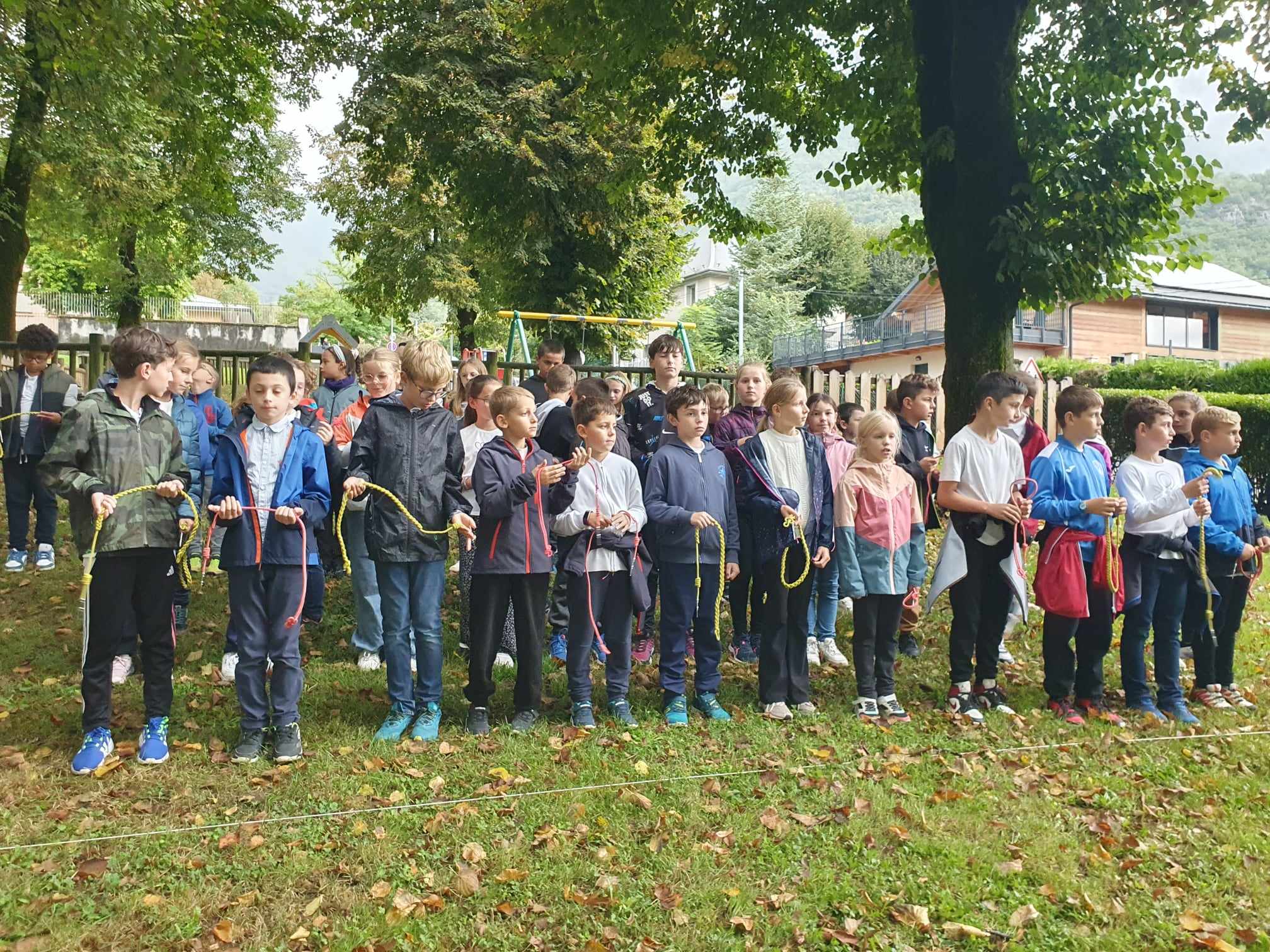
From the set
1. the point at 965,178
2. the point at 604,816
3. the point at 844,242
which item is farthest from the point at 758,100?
the point at 844,242

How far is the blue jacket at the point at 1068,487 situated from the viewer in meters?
5.75

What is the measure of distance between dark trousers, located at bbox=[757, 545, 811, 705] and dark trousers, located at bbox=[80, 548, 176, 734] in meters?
3.45

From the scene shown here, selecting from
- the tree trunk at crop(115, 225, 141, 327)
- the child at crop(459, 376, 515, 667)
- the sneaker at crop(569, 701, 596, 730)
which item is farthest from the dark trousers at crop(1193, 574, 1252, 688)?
the tree trunk at crop(115, 225, 141, 327)

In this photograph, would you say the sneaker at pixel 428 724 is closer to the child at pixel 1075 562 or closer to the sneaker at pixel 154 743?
the sneaker at pixel 154 743

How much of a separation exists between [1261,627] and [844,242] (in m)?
54.4

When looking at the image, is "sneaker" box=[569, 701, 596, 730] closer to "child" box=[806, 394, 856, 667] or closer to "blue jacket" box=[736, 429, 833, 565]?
"blue jacket" box=[736, 429, 833, 565]

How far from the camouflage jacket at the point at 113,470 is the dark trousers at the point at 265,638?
0.48 metres

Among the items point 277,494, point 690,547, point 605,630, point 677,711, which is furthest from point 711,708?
point 277,494

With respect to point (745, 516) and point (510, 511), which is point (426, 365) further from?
point (745, 516)

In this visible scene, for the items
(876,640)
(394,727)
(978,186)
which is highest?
(978,186)

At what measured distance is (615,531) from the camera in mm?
5551

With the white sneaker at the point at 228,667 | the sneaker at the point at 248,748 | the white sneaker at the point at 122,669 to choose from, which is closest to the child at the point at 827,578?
the sneaker at the point at 248,748

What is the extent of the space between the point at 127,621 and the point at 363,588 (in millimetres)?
1738

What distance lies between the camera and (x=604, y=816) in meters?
Result: 4.42
